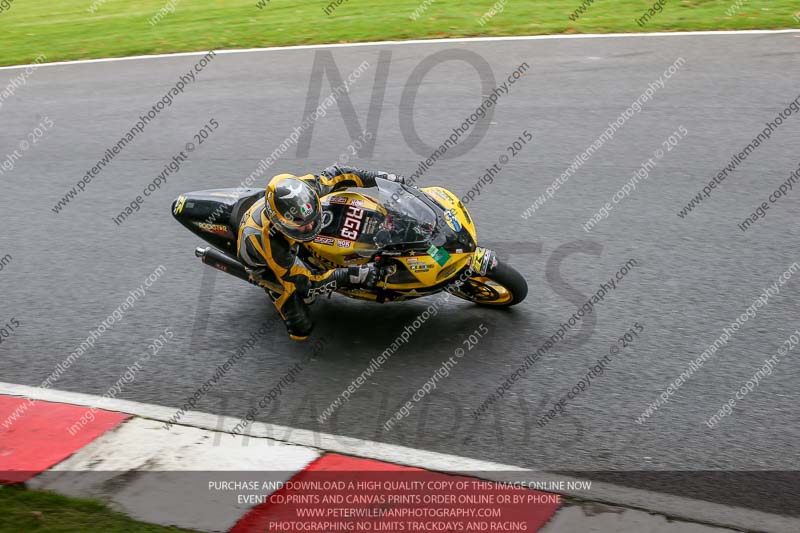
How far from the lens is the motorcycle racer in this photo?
621cm

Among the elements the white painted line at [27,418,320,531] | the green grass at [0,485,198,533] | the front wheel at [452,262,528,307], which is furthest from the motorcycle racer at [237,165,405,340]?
the green grass at [0,485,198,533]

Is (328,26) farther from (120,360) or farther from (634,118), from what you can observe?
(120,360)

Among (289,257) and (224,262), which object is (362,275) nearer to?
(289,257)

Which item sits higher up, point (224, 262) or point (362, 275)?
point (362, 275)

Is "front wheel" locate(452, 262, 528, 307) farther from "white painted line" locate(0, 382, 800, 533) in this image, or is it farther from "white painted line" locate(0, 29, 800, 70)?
"white painted line" locate(0, 29, 800, 70)

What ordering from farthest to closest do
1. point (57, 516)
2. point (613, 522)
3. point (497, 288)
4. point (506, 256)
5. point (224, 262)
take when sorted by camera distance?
point (506, 256)
point (224, 262)
point (497, 288)
point (57, 516)
point (613, 522)

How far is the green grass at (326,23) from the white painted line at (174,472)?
980cm

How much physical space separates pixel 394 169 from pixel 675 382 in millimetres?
4609

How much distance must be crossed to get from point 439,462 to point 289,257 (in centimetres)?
194

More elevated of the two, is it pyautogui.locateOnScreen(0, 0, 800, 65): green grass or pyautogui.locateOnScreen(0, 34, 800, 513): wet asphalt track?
pyautogui.locateOnScreen(0, 34, 800, 513): wet asphalt track

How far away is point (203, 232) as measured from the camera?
7199 mm

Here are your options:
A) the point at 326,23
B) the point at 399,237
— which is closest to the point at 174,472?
the point at 399,237

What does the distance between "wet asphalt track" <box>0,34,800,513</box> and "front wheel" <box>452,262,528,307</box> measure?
146 millimetres

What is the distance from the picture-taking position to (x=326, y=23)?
1540 centimetres
